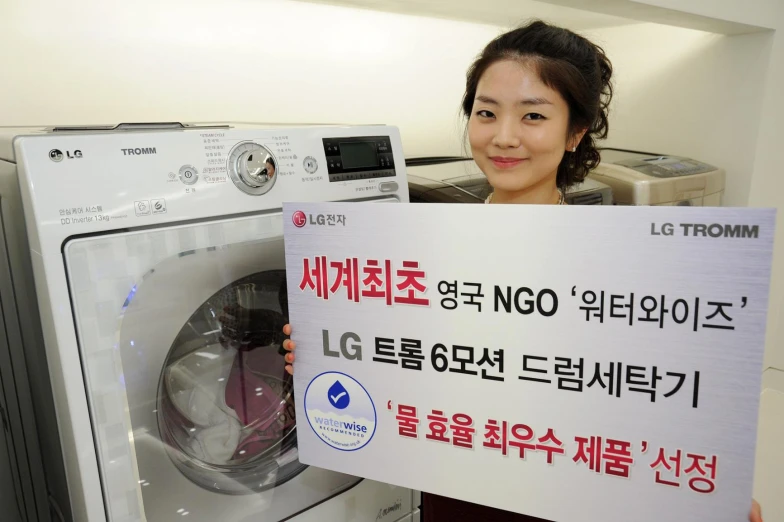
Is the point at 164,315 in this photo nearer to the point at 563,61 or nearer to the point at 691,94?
the point at 563,61

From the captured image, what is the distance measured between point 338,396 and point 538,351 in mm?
310

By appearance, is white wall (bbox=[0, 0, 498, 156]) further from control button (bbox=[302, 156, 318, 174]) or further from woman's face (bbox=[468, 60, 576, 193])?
woman's face (bbox=[468, 60, 576, 193])

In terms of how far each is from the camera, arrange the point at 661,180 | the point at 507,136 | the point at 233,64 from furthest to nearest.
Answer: the point at 661,180 < the point at 233,64 < the point at 507,136

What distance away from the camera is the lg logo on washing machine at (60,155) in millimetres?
752

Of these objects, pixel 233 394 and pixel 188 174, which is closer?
pixel 188 174

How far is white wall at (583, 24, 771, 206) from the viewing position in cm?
200

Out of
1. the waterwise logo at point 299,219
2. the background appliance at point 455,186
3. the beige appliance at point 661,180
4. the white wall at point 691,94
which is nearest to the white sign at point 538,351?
the waterwise logo at point 299,219

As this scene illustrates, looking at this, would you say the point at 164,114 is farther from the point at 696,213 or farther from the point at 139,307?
the point at 696,213

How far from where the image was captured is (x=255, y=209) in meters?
0.93

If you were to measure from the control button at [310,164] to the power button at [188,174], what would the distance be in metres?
0.19

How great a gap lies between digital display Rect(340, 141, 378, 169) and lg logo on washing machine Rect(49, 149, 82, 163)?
43 centimetres

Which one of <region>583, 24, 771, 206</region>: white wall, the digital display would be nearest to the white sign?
the digital display

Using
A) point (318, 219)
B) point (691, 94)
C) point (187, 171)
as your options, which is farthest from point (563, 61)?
→ point (691, 94)

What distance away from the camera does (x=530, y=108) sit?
0.99 m
